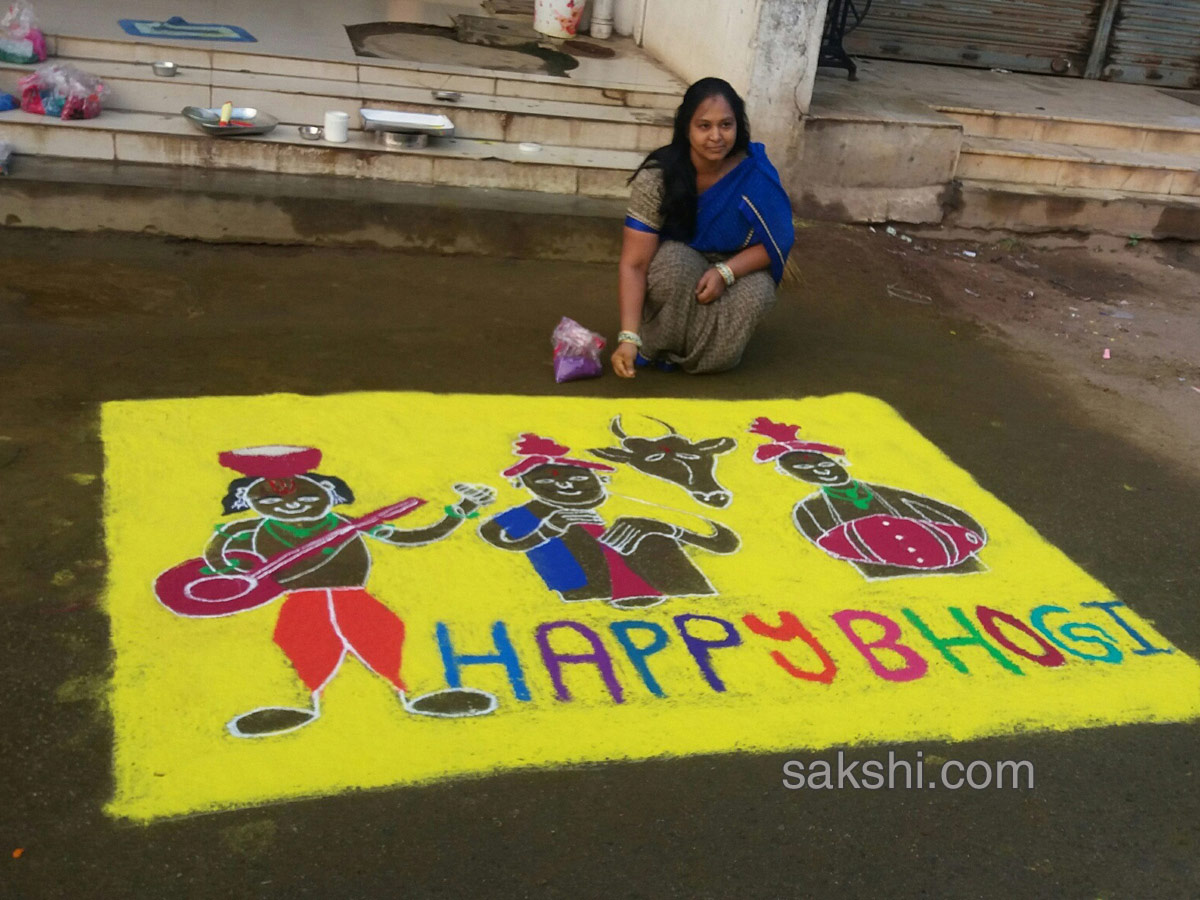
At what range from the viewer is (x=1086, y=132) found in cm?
706

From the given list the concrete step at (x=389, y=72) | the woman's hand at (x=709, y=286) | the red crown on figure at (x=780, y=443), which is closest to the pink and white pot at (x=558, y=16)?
the concrete step at (x=389, y=72)

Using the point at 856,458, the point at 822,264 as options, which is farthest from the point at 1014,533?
the point at 822,264

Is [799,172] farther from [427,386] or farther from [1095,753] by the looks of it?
[1095,753]

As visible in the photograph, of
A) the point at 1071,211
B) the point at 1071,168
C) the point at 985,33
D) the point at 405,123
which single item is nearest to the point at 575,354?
the point at 405,123

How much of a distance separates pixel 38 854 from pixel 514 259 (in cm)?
375

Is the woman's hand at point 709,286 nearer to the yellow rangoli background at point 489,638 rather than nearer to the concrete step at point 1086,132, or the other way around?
the yellow rangoli background at point 489,638

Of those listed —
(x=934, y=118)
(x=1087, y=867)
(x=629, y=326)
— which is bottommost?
(x=1087, y=867)

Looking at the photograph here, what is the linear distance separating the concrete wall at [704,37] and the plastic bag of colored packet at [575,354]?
240 cm

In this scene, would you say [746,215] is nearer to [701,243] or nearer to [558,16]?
[701,243]

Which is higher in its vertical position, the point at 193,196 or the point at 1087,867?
the point at 193,196

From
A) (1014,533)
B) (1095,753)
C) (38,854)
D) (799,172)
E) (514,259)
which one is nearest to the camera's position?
(38,854)

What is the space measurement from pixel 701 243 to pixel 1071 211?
11.0ft

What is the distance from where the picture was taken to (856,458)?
11.9 ft

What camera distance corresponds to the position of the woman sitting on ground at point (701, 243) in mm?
3875
